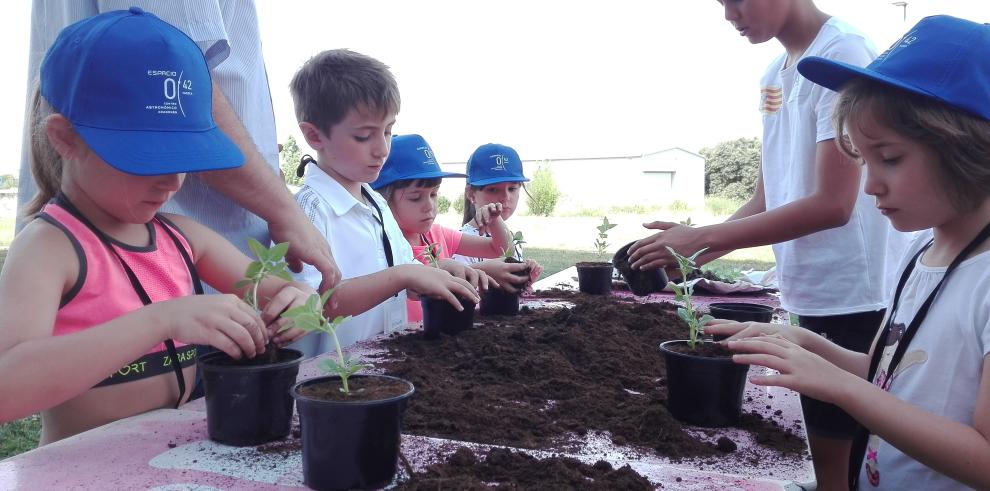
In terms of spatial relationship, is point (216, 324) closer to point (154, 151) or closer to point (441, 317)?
point (154, 151)

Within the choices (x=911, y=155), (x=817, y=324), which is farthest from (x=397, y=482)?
(x=817, y=324)

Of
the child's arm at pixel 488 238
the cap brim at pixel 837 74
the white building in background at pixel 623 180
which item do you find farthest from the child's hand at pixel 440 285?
the white building in background at pixel 623 180

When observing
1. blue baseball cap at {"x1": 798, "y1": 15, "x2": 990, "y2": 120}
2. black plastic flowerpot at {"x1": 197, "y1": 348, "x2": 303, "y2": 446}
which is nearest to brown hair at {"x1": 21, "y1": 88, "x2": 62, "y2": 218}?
black plastic flowerpot at {"x1": 197, "y1": 348, "x2": 303, "y2": 446}

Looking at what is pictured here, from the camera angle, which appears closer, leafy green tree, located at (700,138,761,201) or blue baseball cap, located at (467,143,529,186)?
blue baseball cap, located at (467,143,529,186)

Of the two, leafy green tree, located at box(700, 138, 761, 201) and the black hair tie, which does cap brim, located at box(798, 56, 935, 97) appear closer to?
the black hair tie

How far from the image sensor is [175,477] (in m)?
1.10

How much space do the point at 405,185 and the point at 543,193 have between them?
17.5 m

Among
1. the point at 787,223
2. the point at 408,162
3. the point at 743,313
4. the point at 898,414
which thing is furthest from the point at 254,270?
the point at 408,162

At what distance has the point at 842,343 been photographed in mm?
2428

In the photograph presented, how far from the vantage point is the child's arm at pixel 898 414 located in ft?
4.02

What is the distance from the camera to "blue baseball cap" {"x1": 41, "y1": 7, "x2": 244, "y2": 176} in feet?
4.50

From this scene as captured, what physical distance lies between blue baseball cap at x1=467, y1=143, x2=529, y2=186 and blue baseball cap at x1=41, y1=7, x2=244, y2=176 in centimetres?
266

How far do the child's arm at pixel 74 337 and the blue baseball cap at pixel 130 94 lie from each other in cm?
28

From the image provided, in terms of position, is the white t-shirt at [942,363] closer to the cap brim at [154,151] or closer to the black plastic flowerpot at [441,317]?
the black plastic flowerpot at [441,317]
